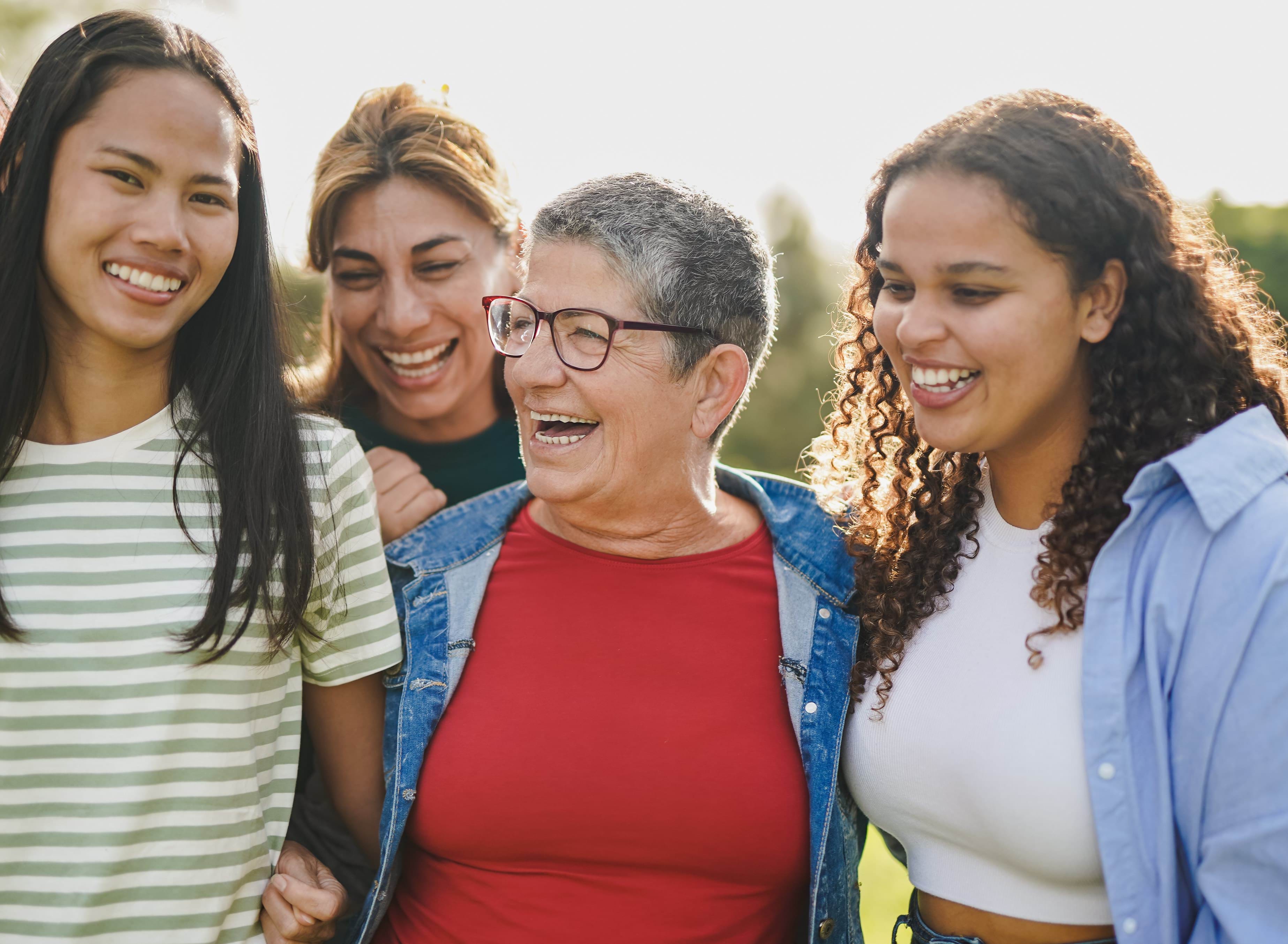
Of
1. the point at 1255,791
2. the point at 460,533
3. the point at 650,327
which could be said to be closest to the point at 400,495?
the point at 460,533

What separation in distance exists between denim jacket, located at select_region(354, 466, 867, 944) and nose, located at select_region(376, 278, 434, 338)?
2.20 ft

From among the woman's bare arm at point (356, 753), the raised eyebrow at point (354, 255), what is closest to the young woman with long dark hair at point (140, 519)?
the woman's bare arm at point (356, 753)

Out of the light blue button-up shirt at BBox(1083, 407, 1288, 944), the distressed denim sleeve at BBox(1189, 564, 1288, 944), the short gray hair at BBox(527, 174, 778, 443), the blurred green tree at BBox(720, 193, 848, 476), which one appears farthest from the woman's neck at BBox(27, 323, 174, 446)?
the blurred green tree at BBox(720, 193, 848, 476)

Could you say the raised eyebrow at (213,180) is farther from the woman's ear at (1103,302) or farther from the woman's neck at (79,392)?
the woman's ear at (1103,302)

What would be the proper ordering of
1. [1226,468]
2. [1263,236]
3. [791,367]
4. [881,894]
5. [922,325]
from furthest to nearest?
[791,367] < [1263,236] < [881,894] < [922,325] < [1226,468]

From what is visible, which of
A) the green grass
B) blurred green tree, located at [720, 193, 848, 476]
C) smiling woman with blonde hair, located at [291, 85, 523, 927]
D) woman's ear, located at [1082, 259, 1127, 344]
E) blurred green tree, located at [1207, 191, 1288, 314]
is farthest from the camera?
blurred green tree, located at [720, 193, 848, 476]

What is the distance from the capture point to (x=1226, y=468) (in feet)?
6.65

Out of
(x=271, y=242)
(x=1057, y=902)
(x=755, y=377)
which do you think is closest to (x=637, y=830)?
(x=1057, y=902)

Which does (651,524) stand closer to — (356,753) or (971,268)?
(356,753)

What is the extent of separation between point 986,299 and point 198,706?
1.82 m

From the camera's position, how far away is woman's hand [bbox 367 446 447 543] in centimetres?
302

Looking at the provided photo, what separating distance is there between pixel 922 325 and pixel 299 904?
1.81 metres

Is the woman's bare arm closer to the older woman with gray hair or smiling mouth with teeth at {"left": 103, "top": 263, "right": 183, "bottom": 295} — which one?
the older woman with gray hair

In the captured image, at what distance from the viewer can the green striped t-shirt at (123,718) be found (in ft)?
6.86
